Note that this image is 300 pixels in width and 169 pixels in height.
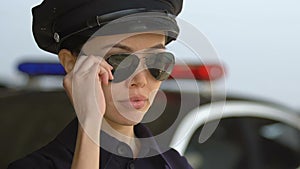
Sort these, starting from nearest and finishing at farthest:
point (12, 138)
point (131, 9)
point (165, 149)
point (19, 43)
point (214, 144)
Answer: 1. point (131, 9)
2. point (165, 149)
3. point (12, 138)
4. point (214, 144)
5. point (19, 43)

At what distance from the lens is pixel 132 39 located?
1.76 metres

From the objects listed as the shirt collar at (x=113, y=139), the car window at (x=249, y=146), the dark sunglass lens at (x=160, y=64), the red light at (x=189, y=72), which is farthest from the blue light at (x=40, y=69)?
the dark sunglass lens at (x=160, y=64)

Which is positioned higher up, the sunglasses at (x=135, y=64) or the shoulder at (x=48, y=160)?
the sunglasses at (x=135, y=64)

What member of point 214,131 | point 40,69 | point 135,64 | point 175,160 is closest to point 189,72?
point 175,160

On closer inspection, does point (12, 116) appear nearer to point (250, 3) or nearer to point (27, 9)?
point (27, 9)

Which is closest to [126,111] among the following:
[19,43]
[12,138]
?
[12,138]

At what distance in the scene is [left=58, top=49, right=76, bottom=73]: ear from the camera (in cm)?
180

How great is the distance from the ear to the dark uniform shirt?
15 centimetres

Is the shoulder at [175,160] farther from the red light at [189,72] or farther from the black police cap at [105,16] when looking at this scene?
the black police cap at [105,16]

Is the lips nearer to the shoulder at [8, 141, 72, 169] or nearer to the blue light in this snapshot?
the shoulder at [8, 141, 72, 169]

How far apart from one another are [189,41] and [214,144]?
1941 mm

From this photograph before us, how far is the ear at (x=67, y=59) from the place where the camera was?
180 centimetres

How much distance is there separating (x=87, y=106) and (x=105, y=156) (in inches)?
7.4

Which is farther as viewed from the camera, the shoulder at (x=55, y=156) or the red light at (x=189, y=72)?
the red light at (x=189, y=72)
